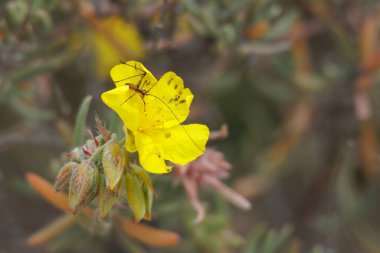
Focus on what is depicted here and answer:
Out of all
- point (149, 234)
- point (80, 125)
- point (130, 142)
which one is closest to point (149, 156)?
point (130, 142)

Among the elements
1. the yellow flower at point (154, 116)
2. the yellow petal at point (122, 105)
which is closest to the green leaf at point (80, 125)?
the yellow flower at point (154, 116)

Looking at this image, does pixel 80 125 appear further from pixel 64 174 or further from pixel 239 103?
pixel 239 103

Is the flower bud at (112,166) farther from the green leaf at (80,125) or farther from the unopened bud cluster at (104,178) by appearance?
the green leaf at (80,125)

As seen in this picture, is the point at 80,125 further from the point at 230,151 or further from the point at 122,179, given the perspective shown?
the point at 230,151

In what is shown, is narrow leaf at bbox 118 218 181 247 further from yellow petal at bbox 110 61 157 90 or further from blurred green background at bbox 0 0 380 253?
yellow petal at bbox 110 61 157 90

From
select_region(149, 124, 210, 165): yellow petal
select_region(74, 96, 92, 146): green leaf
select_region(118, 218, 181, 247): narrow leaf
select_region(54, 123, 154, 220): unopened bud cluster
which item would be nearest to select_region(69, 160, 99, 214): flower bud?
select_region(54, 123, 154, 220): unopened bud cluster

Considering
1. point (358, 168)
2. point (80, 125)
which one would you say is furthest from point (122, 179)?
point (358, 168)

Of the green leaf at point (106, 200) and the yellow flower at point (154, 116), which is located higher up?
the yellow flower at point (154, 116)
